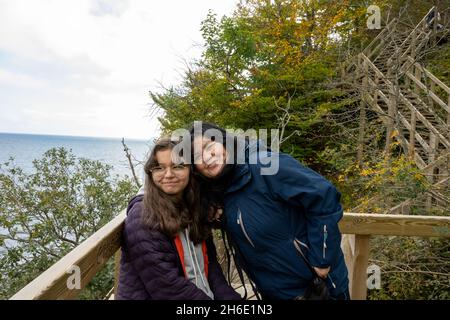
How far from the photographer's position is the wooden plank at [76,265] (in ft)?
→ 3.69

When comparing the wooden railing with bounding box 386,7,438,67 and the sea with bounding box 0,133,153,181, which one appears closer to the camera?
the wooden railing with bounding box 386,7,438,67

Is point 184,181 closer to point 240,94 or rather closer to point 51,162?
point 51,162

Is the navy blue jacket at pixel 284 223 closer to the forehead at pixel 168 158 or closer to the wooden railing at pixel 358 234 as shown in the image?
the forehead at pixel 168 158

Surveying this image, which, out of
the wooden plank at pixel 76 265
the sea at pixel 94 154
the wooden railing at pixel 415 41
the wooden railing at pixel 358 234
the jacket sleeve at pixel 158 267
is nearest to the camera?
the wooden plank at pixel 76 265

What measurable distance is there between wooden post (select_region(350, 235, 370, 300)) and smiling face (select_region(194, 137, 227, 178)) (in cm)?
109

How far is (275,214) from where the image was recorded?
1.70 m

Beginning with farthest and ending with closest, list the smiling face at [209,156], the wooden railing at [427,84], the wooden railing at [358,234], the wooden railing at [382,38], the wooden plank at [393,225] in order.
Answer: the wooden railing at [382,38], the wooden railing at [427,84], the wooden plank at [393,225], the smiling face at [209,156], the wooden railing at [358,234]

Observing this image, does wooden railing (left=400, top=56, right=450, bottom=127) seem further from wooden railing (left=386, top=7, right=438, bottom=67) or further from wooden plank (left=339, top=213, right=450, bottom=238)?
wooden plank (left=339, top=213, right=450, bottom=238)

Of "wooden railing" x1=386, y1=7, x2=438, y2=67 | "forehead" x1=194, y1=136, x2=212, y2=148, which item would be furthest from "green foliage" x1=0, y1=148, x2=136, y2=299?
"wooden railing" x1=386, y1=7, x2=438, y2=67

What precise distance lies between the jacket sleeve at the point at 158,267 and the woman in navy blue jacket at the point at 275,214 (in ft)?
1.03

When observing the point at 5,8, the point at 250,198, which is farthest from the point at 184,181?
the point at 5,8

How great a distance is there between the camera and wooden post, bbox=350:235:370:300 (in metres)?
2.28

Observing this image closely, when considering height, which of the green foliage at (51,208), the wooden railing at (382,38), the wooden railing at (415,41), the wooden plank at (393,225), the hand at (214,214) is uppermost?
the wooden railing at (382,38)

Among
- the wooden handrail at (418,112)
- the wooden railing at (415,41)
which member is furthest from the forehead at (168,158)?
the wooden handrail at (418,112)
